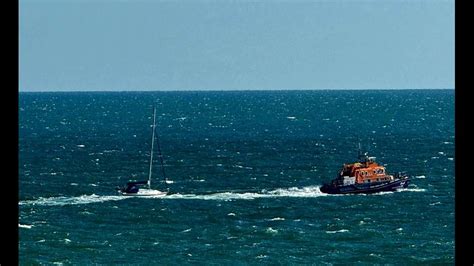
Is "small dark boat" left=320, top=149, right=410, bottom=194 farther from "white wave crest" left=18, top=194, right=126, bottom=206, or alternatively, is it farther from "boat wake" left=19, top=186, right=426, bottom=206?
"white wave crest" left=18, top=194, right=126, bottom=206

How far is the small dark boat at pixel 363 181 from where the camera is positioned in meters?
87.5

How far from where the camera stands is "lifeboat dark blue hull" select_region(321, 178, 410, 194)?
87375 millimetres

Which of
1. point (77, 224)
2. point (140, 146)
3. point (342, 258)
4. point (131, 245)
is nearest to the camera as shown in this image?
point (342, 258)

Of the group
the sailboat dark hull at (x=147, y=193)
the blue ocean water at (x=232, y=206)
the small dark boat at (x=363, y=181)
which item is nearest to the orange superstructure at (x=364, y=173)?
the small dark boat at (x=363, y=181)

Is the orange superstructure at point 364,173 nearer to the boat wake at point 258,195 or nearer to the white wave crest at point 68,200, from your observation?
the boat wake at point 258,195

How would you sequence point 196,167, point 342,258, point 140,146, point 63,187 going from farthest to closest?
point 140,146, point 196,167, point 63,187, point 342,258

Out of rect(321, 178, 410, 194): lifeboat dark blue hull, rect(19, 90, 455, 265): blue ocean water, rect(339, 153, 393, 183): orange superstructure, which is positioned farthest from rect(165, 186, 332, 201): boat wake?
rect(339, 153, 393, 183): orange superstructure

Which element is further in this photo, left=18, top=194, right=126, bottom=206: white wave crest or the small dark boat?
the small dark boat

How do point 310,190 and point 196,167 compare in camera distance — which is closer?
point 310,190
